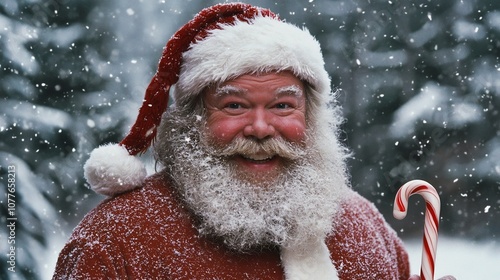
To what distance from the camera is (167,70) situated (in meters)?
2.80

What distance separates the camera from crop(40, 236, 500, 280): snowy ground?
670 cm

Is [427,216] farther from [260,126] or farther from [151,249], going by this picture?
[151,249]

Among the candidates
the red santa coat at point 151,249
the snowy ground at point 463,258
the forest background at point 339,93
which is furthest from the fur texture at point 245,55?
the snowy ground at point 463,258

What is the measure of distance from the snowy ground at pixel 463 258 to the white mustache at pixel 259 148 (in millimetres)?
Result: 3715

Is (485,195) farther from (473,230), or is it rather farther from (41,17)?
(41,17)

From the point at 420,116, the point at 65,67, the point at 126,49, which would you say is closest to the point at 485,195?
the point at 420,116

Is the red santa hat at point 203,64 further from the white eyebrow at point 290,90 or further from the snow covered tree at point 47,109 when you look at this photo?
the snow covered tree at point 47,109

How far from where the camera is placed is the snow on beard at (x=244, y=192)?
2643 mm

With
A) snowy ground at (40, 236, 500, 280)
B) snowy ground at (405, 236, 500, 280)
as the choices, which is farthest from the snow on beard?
snowy ground at (405, 236, 500, 280)

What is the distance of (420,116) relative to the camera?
23.5 feet

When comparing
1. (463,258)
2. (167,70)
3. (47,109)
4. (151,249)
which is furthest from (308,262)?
(463,258)

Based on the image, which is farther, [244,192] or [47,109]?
[47,109]

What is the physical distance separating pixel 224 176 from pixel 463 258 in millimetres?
5245

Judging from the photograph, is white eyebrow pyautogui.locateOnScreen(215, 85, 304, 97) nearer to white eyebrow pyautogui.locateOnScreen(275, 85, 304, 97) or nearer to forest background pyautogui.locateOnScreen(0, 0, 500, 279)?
white eyebrow pyautogui.locateOnScreen(275, 85, 304, 97)
